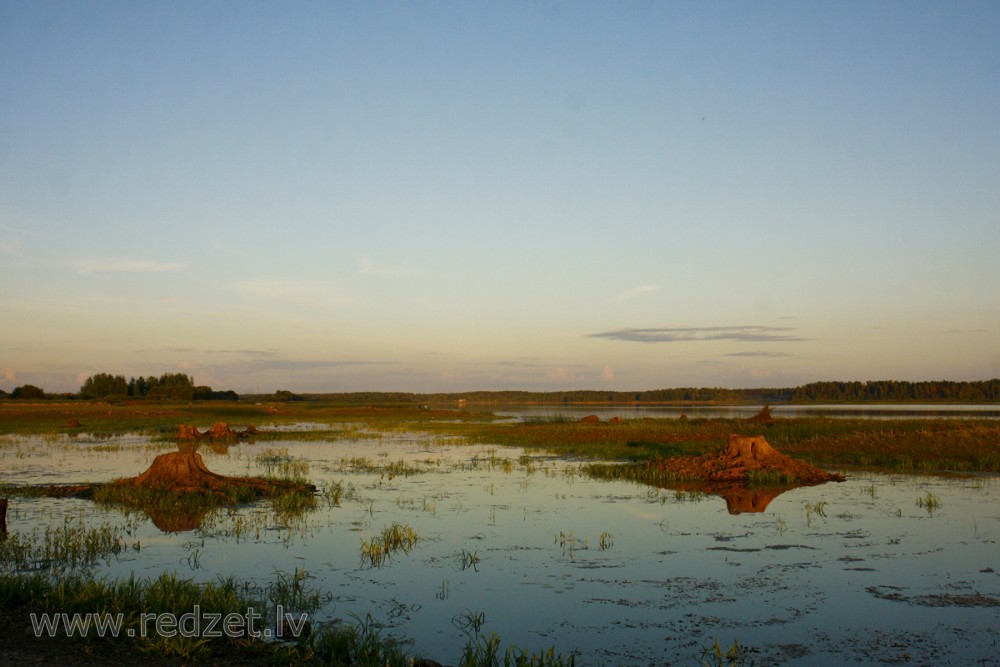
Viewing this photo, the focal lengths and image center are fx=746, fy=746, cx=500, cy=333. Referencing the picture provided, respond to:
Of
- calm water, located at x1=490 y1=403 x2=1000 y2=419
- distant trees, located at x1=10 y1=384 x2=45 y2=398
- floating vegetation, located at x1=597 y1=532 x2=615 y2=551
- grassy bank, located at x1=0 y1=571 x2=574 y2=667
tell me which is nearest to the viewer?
grassy bank, located at x1=0 y1=571 x2=574 y2=667

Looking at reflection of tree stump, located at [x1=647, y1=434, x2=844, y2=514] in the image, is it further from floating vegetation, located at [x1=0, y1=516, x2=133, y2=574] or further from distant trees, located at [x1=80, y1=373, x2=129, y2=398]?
distant trees, located at [x1=80, y1=373, x2=129, y2=398]

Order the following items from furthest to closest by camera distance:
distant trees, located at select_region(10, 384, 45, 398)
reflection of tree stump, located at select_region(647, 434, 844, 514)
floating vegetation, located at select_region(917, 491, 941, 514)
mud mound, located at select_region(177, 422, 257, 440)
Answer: distant trees, located at select_region(10, 384, 45, 398) → mud mound, located at select_region(177, 422, 257, 440) → reflection of tree stump, located at select_region(647, 434, 844, 514) → floating vegetation, located at select_region(917, 491, 941, 514)

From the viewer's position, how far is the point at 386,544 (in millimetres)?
14867

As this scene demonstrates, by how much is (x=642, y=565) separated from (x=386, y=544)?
5.03 meters

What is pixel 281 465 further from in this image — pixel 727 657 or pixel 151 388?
pixel 151 388

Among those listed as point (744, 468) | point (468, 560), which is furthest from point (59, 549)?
point (744, 468)

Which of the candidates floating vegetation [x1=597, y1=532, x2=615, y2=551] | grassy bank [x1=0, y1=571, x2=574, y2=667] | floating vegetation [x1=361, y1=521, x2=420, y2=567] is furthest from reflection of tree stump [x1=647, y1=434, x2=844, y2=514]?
grassy bank [x1=0, y1=571, x2=574, y2=667]

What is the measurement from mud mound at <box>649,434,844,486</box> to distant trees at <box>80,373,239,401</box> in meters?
132

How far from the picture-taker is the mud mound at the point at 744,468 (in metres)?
25.6

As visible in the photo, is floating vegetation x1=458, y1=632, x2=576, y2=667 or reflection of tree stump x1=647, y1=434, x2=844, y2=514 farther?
reflection of tree stump x1=647, y1=434, x2=844, y2=514

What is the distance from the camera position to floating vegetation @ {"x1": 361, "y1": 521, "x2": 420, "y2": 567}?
45.8 feet

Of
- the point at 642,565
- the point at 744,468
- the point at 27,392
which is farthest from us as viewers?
the point at 27,392

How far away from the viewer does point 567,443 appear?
43688 millimetres

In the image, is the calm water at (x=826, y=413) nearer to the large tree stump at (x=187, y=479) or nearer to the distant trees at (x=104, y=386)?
the large tree stump at (x=187, y=479)
